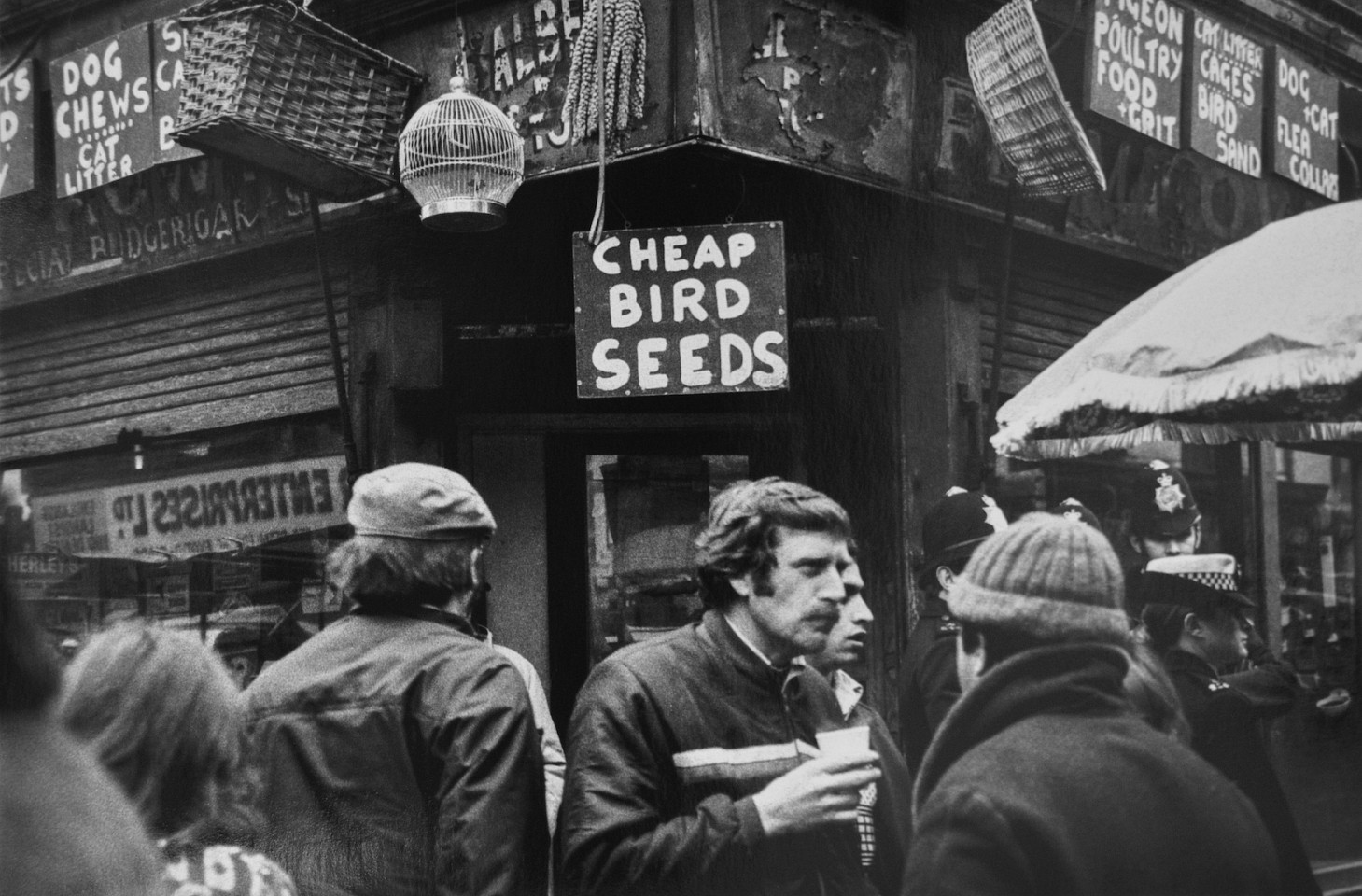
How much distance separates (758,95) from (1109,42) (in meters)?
1.59

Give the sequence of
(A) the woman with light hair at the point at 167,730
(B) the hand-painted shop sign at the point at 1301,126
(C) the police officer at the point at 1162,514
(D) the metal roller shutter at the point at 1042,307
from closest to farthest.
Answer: (A) the woman with light hair at the point at 167,730 < (C) the police officer at the point at 1162,514 < (D) the metal roller shutter at the point at 1042,307 < (B) the hand-painted shop sign at the point at 1301,126

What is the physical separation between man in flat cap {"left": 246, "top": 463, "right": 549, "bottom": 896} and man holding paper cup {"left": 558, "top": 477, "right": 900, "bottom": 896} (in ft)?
0.65

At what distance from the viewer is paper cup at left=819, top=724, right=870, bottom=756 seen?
4.03m

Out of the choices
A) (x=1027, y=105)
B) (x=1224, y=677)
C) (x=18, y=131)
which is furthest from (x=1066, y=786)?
(x=18, y=131)

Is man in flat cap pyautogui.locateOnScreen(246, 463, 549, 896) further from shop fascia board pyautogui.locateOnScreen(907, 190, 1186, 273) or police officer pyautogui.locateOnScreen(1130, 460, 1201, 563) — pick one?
shop fascia board pyautogui.locateOnScreen(907, 190, 1186, 273)

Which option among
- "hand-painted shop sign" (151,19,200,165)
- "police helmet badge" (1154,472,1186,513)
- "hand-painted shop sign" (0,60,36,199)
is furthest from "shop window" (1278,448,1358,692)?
"hand-painted shop sign" (0,60,36,199)

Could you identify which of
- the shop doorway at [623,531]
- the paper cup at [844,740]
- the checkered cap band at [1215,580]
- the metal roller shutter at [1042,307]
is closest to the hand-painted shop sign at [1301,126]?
the metal roller shutter at [1042,307]

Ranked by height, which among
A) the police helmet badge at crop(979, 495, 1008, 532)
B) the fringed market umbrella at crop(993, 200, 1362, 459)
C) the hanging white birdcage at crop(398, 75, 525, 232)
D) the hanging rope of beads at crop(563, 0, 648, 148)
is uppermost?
the hanging rope of beads at crop(563, 0, 648, 148)

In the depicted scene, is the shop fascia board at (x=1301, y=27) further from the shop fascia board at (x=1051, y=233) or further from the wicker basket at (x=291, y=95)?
the wicker basket at (x=291, y=95)

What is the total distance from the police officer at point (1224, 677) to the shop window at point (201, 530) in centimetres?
337

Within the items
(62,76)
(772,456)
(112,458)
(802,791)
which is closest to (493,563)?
(772,456)

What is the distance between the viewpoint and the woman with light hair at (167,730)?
311cm

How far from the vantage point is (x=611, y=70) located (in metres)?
5.27

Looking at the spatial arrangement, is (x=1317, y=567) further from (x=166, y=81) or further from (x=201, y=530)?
(x=166, y=81)
